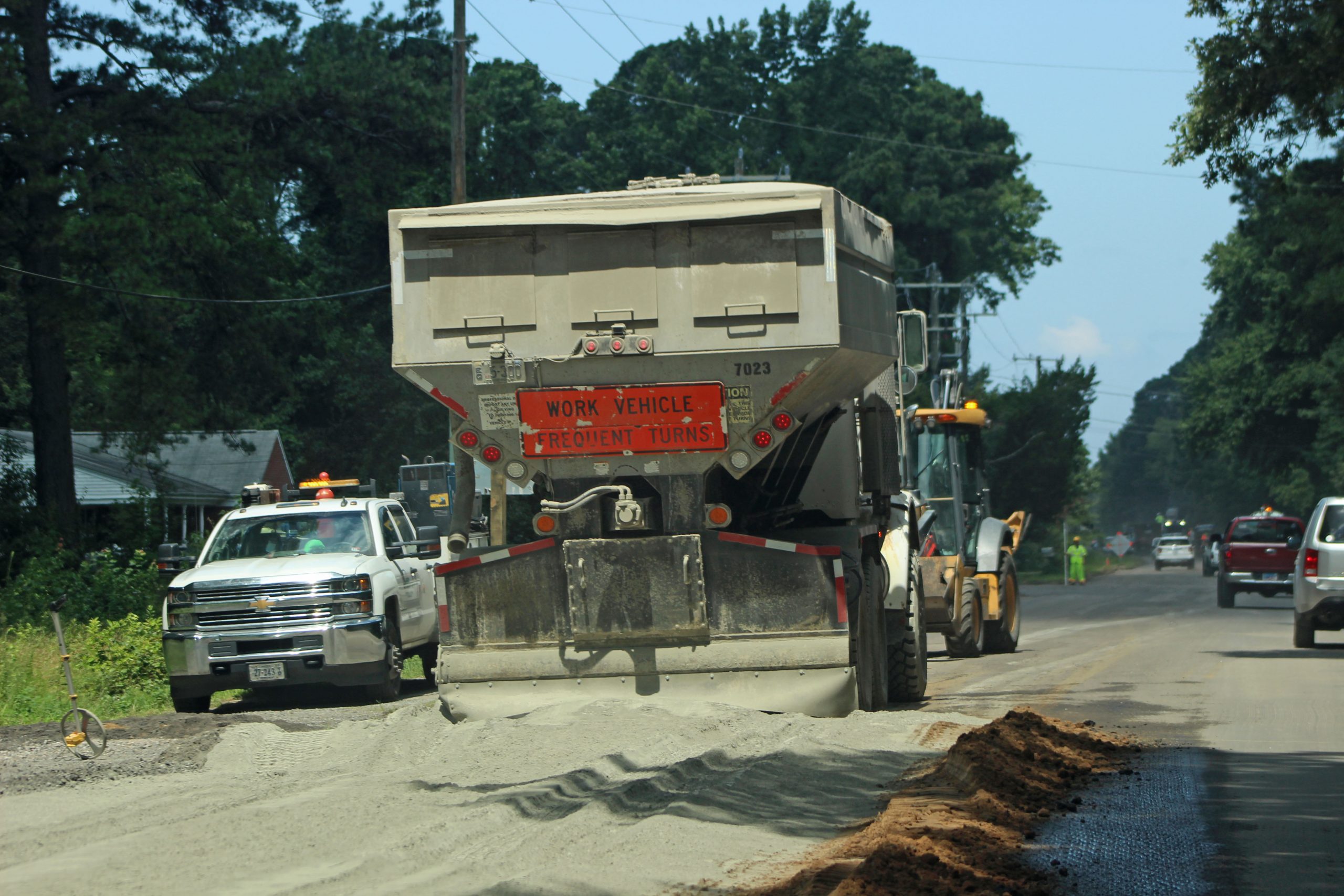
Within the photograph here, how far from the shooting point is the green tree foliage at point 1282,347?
41.2 meters

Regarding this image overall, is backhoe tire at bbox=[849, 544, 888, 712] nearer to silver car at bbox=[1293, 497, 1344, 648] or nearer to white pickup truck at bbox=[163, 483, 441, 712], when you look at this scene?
white pickup truck at bbox=[163, 483, 441, 712]

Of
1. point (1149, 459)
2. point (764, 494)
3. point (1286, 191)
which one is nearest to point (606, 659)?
point (764, 494)

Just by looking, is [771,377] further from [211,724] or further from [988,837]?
[211,724]

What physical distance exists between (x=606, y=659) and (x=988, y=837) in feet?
14.2

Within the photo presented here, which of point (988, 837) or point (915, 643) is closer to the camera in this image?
point (988, 837)

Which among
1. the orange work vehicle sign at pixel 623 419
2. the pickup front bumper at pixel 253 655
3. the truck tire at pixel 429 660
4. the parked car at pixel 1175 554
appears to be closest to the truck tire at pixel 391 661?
the pickup front bumper at pixel 253 655

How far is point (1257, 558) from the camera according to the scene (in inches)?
1366

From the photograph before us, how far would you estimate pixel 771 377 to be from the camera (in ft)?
35.8

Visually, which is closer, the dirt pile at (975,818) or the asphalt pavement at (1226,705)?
the dirt pile at (975,818)

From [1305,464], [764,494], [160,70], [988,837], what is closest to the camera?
[988,837]

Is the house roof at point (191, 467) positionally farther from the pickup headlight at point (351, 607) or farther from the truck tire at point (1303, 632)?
the truck tire at point (1303, 632)

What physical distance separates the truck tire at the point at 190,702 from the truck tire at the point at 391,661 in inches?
62.3

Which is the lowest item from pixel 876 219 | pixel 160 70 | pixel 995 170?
pixel 876 219

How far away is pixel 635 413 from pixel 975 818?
423 centimetres
